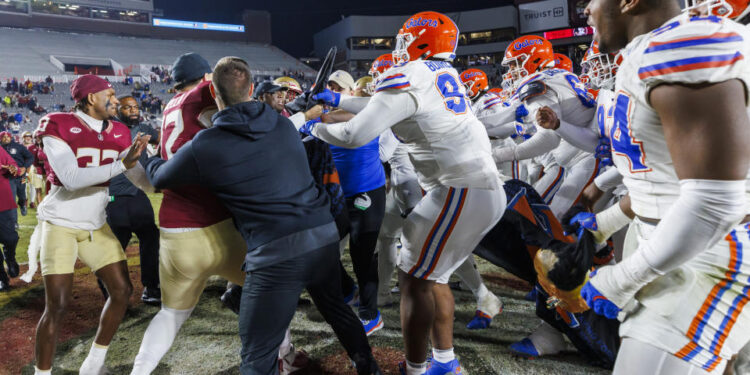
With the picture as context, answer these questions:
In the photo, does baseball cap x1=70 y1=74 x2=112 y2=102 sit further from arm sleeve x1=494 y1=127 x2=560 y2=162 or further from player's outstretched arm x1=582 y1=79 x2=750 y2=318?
player's outstretched arm x1=582 y1=79 x2=750 y2=318

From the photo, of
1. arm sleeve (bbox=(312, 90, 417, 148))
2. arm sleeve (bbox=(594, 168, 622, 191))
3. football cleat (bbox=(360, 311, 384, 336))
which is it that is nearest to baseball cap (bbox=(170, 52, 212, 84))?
arm sleeve (bbox=(312, 90, 417, 148))

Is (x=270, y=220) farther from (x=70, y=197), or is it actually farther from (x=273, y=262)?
(x=70, y=197)

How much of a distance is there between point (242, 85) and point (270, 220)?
2.32 feet

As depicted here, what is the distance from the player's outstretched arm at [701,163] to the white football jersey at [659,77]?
4 cm

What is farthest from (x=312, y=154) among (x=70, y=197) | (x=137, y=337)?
(x=137, y=337)

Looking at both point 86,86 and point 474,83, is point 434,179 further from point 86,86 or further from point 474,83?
point 474,83

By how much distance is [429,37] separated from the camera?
2889 mm

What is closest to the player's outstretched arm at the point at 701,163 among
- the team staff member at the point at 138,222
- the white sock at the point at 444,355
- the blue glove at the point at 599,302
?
the blue glove at the point at 599,302

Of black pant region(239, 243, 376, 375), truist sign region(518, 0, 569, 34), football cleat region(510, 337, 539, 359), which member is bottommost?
football cleat region(510, 337, 539, 359)

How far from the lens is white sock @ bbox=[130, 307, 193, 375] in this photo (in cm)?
253

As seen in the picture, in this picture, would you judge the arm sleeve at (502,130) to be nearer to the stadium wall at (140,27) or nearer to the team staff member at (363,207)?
the team staff member at (363,207)

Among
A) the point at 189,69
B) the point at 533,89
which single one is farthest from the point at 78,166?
the point at 533,89

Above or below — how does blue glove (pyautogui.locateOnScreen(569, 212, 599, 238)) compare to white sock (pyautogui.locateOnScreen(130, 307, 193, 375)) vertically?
above

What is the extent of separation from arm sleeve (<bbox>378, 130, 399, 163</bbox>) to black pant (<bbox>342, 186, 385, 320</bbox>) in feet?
1.59
